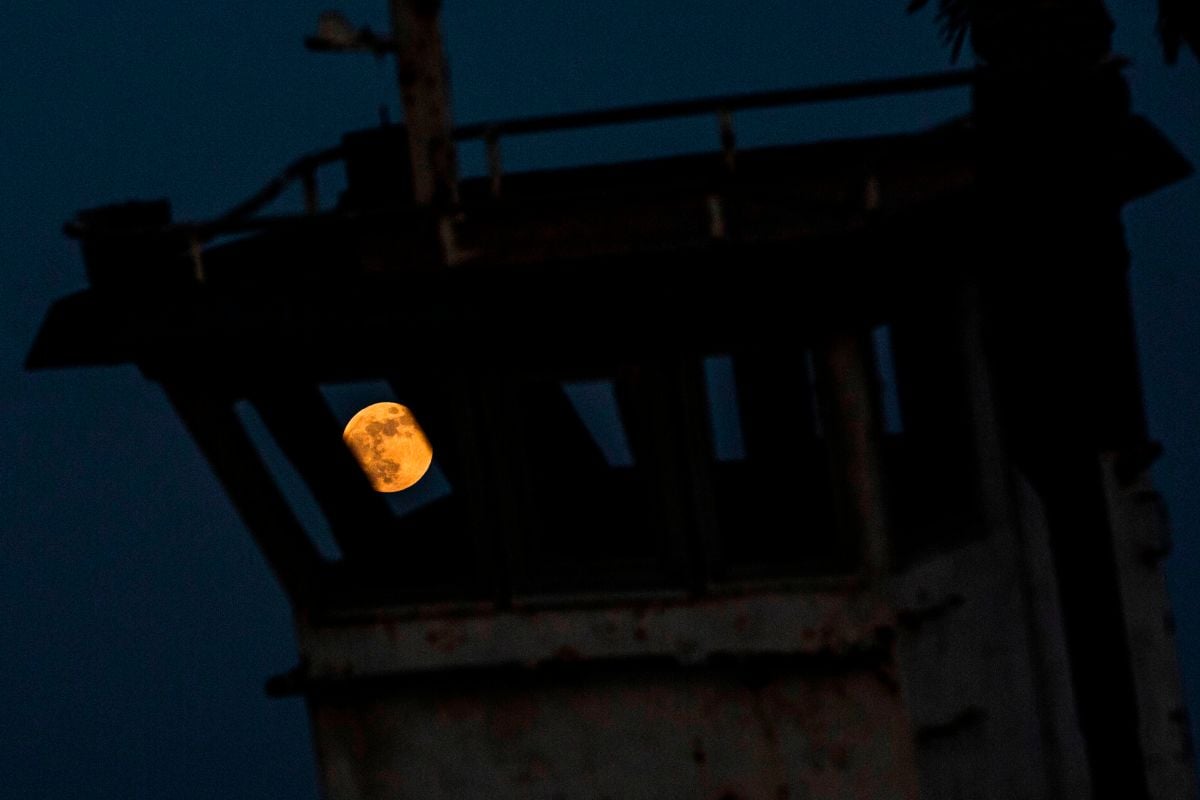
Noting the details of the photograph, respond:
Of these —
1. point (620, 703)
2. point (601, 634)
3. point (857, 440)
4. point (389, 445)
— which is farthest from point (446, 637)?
point (857, 440)

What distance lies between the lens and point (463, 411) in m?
15.5

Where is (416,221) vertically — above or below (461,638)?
above

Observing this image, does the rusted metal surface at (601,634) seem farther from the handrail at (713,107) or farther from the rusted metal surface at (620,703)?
the handrail at (713,107)

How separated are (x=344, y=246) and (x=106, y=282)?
77.5 inches

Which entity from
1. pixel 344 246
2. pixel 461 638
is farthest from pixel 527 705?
pixel 344 246

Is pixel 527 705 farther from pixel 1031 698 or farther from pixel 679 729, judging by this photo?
pixel 1031 698

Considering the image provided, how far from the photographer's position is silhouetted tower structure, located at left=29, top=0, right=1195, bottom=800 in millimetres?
14672

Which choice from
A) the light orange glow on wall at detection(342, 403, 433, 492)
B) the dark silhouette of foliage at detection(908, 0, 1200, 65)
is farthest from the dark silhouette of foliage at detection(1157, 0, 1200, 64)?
the light orange glow on wall at detection(342, 403, 433, 492)

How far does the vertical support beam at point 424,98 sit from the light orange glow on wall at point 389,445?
80.9 inches

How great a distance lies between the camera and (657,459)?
15141mm

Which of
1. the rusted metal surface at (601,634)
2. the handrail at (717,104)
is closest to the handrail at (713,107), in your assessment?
the handrail at (717,104)

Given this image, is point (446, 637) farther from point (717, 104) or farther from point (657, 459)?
point (717, 104)

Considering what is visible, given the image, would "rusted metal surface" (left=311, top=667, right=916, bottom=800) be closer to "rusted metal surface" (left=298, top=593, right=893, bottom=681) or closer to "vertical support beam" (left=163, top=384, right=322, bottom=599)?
"rusted metal surface" (left=298, top=593, right=893, bottom=681)

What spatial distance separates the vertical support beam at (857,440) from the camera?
576 inches
